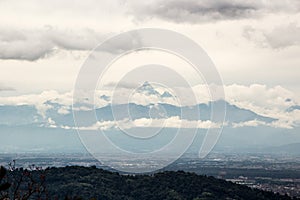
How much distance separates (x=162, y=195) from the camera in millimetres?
194750

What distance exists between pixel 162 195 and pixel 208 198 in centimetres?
1890

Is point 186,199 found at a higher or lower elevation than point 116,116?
lower

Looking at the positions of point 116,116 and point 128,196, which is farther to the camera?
point 128,196

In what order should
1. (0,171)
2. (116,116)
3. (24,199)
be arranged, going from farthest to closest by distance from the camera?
(116,116), (24,199), (0,171)

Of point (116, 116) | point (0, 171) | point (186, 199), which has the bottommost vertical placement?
point (186, 199)

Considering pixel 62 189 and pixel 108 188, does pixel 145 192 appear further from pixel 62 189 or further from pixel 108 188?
pixel 62 189

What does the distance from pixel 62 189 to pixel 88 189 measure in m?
10.9

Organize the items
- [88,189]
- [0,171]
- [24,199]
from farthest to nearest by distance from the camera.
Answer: [88,189] → [24,199] → [0,171]


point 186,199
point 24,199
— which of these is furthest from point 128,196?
point 24,199

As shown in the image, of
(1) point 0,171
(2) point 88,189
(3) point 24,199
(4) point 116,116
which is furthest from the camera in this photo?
(2) point 88,189

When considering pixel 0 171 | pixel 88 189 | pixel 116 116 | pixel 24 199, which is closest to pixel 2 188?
pixel 0 171

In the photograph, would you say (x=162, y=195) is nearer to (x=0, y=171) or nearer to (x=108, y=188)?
(x=108, y=188)

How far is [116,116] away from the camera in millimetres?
97750

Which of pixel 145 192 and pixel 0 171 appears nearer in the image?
pixel 0 171
